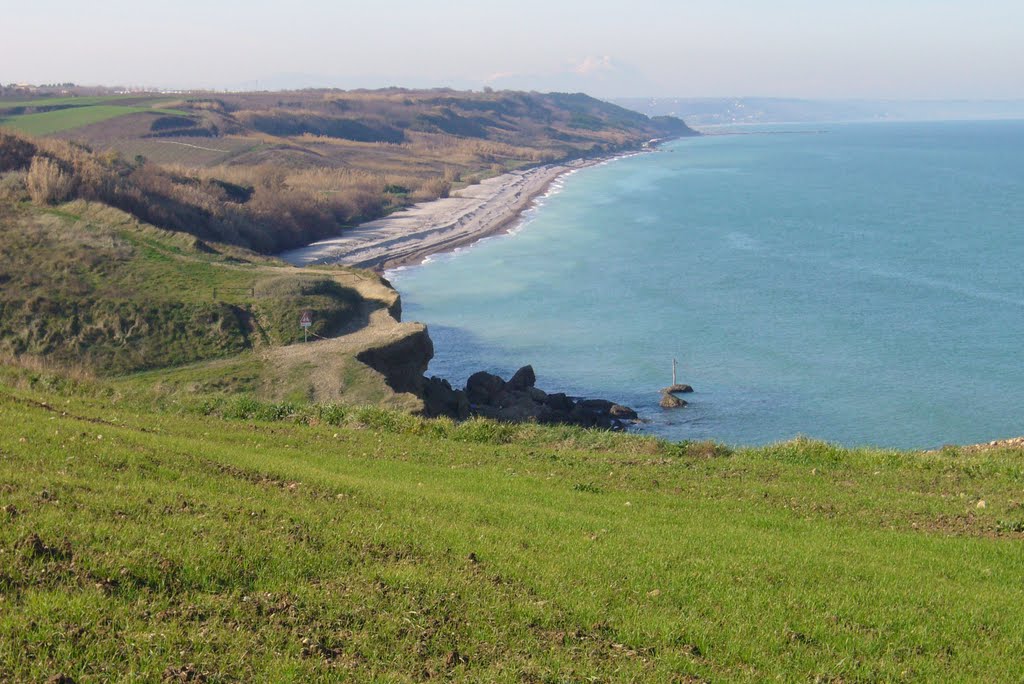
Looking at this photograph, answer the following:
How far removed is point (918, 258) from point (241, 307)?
54867mm

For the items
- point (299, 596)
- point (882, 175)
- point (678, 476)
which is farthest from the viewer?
point (882, 175)

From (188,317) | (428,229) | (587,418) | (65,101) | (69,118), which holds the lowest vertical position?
(587,418)

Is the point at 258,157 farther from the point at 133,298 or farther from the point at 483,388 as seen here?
the point at 483,388

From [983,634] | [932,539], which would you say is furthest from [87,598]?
[932,539]

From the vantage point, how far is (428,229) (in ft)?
286

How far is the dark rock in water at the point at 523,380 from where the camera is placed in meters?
38.7

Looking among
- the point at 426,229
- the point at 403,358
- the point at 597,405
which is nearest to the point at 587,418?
the point at 597,405

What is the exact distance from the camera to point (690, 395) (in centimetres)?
4172

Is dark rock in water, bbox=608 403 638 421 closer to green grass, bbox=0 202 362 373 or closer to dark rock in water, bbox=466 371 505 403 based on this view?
dark rock in water, bbox=466 371 505 403

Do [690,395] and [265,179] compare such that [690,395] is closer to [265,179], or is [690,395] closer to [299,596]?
[299,596]

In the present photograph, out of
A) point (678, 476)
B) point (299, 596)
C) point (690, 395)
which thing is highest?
point (299, 596)

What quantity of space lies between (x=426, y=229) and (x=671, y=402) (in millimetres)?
50786

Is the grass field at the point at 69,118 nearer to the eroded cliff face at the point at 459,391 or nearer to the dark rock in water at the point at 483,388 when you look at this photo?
the dark rock in water at the point at 483,388

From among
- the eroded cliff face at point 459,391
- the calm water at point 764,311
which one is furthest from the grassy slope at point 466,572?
the calm water at point 764,311
